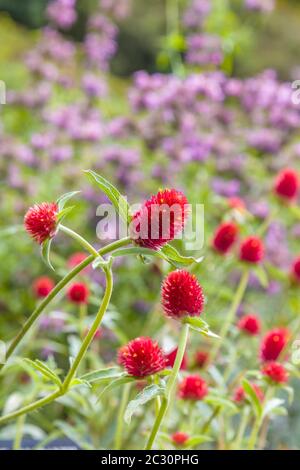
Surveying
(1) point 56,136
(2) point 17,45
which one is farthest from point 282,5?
(1) point 56,136

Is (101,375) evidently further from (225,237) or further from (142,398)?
(225,237)

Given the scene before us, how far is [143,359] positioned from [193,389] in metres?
0.26

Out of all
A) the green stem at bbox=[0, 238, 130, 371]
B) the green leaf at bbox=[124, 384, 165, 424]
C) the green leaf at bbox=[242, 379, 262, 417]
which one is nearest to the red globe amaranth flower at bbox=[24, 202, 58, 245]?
the green stem at bbox=[0, 238, 130, 371]

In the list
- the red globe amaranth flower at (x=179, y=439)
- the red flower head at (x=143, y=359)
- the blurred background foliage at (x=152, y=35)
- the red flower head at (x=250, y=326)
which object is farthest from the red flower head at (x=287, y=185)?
the blurred background foliage at (x=152, y=35)

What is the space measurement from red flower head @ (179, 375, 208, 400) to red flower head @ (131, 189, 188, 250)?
0.37 meters

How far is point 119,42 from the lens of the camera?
6543 millimetres

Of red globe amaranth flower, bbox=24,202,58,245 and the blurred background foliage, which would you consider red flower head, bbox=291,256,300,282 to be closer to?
red globe amaranth flower, bbox=24,202,58,245

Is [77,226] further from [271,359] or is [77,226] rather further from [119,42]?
[119,42]

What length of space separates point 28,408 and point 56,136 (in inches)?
54.3

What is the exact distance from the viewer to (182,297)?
0.68m

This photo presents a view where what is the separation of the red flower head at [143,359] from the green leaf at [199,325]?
0.06 meters

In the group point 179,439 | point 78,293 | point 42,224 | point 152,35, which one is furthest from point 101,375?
point 152,35

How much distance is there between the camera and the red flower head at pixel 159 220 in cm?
62
